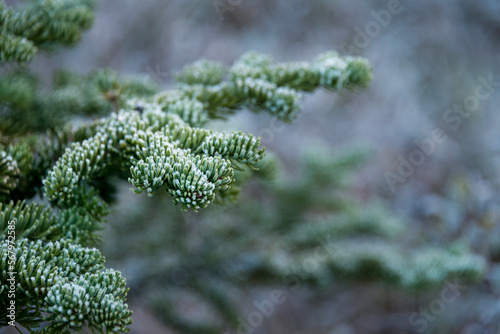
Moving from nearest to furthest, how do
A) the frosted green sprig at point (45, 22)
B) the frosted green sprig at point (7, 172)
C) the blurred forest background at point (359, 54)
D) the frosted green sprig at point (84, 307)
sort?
the frosted green sprig at point (84, 307) → the frosted green sprig at point (7, 172) → the frosted green sprig at point (45, 22) → the blurred forest background at point (359, 54)

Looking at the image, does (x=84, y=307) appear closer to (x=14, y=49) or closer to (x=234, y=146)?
(x=234, y=146)

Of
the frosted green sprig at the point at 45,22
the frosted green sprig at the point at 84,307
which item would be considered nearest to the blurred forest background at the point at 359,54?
the frosted green sprig at the point at 45,22

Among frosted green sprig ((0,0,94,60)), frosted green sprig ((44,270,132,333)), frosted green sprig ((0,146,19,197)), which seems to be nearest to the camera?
frosted green sprig ((44,270,132,333))

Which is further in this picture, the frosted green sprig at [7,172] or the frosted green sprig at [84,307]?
the frosted green sprig at [7,172]

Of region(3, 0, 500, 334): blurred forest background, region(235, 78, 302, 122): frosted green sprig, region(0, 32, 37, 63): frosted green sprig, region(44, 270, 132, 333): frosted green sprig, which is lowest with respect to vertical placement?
region(44, 270, 132, 333): frosted green sprig

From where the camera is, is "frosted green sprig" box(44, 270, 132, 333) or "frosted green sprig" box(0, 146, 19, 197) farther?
"frosted green sprig" box(0, 146, 19, 197)

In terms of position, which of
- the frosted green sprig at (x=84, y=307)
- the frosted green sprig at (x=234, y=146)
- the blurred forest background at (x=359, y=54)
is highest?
the blurred forest background at (x=359, y=54)

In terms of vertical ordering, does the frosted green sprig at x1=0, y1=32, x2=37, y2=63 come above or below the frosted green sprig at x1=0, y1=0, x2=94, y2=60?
below

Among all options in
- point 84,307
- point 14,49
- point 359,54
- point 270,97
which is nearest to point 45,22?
point 14,49

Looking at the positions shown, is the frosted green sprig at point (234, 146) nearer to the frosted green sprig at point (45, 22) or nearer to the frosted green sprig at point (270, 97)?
the frosted green sprig at point (270, 97)

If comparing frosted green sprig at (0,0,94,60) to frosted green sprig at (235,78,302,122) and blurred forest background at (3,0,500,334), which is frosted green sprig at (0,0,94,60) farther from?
blurred forest background at (3,0,500,334)

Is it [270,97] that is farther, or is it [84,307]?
[270,97]

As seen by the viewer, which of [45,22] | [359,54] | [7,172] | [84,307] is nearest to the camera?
[84,307]

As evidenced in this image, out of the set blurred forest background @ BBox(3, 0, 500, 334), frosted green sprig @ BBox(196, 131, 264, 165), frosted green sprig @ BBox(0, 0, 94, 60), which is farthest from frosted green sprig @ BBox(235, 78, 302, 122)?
blurred forest background @ BBox(3, 0, 500, 334)
